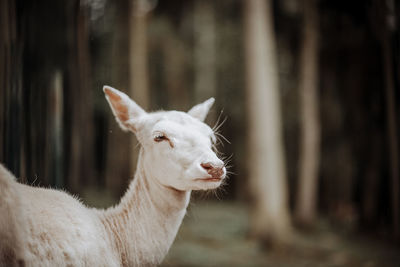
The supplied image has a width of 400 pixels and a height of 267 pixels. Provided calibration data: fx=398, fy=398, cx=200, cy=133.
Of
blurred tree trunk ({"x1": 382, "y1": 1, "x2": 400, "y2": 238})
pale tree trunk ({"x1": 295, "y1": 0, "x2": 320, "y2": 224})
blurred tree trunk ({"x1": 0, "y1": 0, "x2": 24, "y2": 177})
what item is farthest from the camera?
pale tree trunk ({"x1": 295, "y1": 0, "x2": 320, "y2": 224})

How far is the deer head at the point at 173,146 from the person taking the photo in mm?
2705

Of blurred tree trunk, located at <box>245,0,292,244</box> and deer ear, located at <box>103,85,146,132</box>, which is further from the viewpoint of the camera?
blurred tree trunk, located at <box>245,0,292,244</box>

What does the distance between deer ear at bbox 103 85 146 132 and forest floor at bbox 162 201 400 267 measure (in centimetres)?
433

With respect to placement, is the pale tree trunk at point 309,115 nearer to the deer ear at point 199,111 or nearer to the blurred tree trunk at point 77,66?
the blurred tree trunk at point 77,66

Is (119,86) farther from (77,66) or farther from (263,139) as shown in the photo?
(77,66)

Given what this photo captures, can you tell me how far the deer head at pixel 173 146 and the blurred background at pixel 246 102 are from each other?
467 millimetres

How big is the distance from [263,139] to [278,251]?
261 cm

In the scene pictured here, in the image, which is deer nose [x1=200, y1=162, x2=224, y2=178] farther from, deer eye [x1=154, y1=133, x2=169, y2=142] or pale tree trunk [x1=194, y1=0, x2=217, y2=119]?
pale tree trunk [x1=194, y1=0, x2=217, y2=119]

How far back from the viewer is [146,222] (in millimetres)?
3004

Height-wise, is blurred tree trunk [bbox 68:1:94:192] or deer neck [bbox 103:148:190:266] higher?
blurred tree trunk [bbox 68:1:94:192]

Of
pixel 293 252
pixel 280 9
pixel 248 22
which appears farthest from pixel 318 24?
pixel 293 252

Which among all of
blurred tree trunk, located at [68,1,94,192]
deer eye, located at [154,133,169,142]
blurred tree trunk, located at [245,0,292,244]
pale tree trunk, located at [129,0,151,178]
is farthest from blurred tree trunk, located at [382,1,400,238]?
pale tree trunk, located at [129,0,151,178]

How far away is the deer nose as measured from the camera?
8.72 ft

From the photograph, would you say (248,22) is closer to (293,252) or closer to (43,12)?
(293,252)
